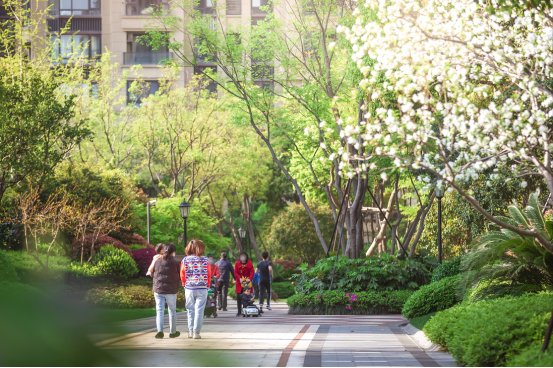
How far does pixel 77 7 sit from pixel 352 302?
127ft

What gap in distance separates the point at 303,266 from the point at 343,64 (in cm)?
828

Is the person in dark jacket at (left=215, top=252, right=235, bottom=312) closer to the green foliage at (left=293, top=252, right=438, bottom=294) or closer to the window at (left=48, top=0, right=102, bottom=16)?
the green foliage at (left=293, top=252, right=438, bottom=294)

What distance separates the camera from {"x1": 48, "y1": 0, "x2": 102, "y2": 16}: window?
152ft

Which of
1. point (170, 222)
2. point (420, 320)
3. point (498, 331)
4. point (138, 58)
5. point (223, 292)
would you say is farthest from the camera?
point (138, 58)

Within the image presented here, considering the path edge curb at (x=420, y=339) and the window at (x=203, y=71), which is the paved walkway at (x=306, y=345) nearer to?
the path edge curb at (x=420, y=339)

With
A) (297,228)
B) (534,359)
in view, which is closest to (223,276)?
(534,359)

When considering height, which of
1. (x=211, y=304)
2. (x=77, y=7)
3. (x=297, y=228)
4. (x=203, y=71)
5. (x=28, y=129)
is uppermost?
(x=77, y=7)

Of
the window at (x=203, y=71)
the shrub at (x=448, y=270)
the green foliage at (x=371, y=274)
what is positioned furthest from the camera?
the window at (x=203, y=71)

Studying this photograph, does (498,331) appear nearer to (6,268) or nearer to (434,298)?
(434,298)

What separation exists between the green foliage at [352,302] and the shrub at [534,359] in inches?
469

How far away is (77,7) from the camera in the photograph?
153 feet

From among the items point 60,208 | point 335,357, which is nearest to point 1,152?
point 60,208

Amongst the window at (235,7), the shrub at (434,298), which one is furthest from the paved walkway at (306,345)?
the window at (235,7)

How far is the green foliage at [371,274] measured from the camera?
62.2 feet
